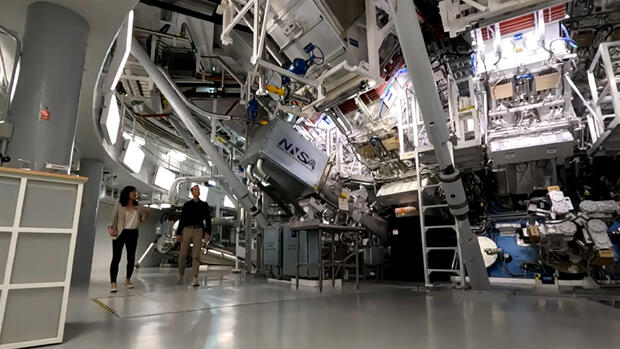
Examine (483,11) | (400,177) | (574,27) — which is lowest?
(400,177)

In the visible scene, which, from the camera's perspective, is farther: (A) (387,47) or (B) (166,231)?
(B) (166,231)

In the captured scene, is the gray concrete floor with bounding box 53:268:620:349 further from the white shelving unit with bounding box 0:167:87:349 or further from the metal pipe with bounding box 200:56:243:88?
the metal pipe with bounding box 200:56:243:88

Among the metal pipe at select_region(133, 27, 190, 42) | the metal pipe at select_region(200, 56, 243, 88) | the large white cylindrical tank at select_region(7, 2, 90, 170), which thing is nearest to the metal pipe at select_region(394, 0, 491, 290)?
the large white cylindrical tank at select_region(7, 2, 90, 170)

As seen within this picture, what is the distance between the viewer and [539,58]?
4809mm

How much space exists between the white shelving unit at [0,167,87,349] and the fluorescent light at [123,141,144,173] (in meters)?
5.47

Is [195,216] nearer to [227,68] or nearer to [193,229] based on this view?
[193,229]

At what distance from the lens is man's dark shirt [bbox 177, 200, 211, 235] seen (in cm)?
553

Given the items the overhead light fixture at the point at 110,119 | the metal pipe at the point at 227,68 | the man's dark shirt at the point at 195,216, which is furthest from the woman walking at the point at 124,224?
the metal pipe at the point at 227,68

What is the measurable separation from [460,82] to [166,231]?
37.5 feet

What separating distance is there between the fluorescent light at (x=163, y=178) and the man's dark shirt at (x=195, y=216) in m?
5.68

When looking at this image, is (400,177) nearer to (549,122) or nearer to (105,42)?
(549,122)

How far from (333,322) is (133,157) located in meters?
7.09

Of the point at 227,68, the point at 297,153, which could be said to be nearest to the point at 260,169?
the point at 297,153

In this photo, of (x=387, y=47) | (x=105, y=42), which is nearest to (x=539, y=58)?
(x=387, y=47)
